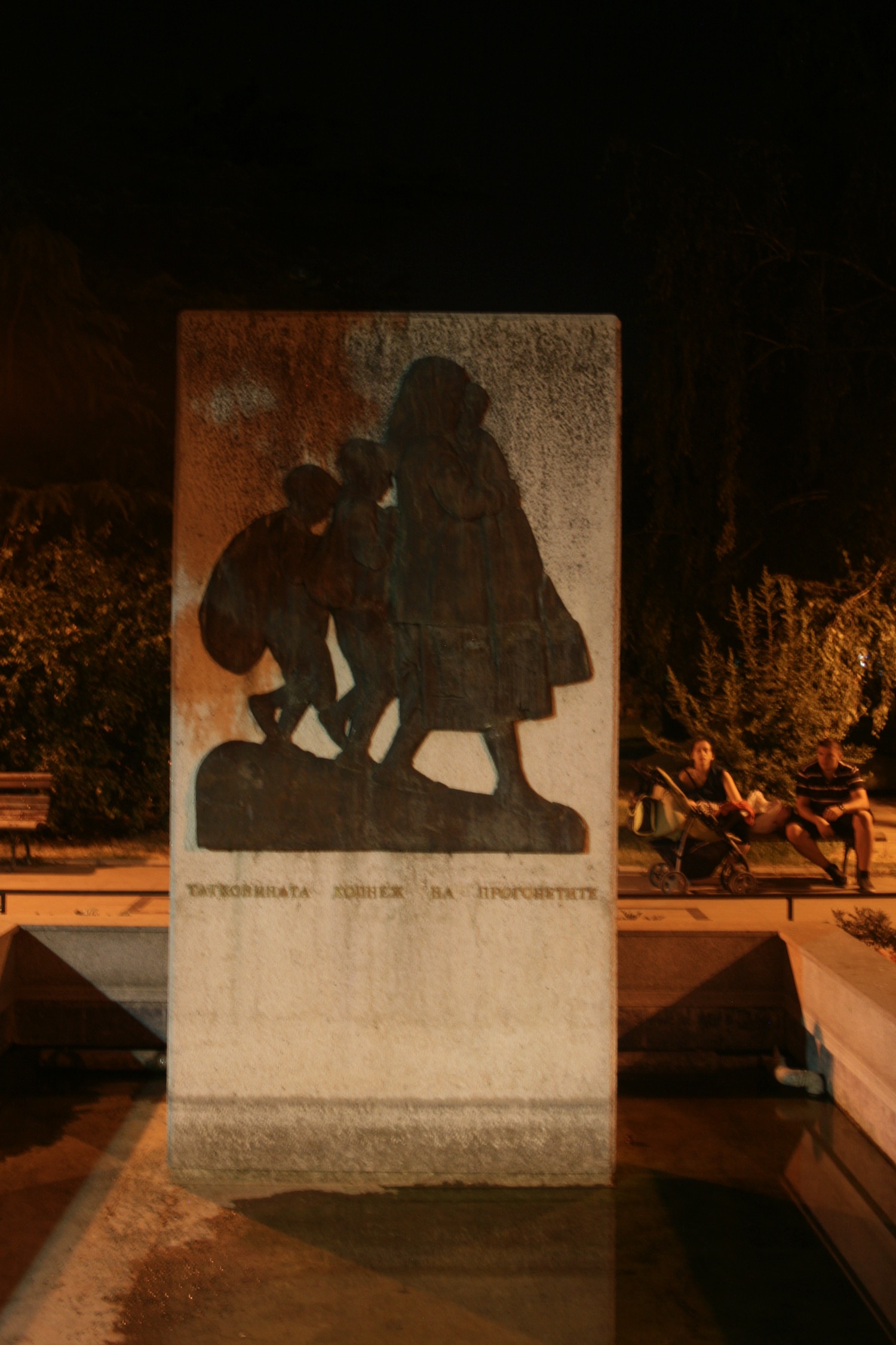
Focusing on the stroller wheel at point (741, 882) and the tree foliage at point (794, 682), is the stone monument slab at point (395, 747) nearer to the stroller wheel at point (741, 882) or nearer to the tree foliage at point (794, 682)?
the stroller wheel at point (741, 882)

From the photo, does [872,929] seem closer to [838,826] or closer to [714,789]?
[714,789]

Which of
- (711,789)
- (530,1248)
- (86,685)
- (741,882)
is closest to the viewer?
(530,1248)

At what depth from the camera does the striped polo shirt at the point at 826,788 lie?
11.1 metres

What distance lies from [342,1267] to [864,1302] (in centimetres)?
168

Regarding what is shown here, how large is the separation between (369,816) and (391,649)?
64cm

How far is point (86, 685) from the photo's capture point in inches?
524

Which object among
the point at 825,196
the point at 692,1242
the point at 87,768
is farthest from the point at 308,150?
the point at 692,1242

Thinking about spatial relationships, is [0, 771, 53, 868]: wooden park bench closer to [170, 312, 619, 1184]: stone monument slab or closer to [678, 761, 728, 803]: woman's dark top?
[678, 761, 728, 803]: woman's dark top

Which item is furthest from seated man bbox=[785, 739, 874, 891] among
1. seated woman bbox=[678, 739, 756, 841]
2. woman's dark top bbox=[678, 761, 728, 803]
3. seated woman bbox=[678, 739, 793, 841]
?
woman's dark top bbox=[678, 761, 728, 803]

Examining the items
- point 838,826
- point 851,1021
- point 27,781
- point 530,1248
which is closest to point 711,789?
point 838,826

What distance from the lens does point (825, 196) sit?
13688mm

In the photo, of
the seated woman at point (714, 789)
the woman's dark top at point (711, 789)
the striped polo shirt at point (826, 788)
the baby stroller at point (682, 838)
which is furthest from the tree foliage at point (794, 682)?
the baby stroller at point (682, 838)

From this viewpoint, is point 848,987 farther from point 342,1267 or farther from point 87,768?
point 87,768

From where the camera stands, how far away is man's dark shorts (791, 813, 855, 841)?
11.0 metres
